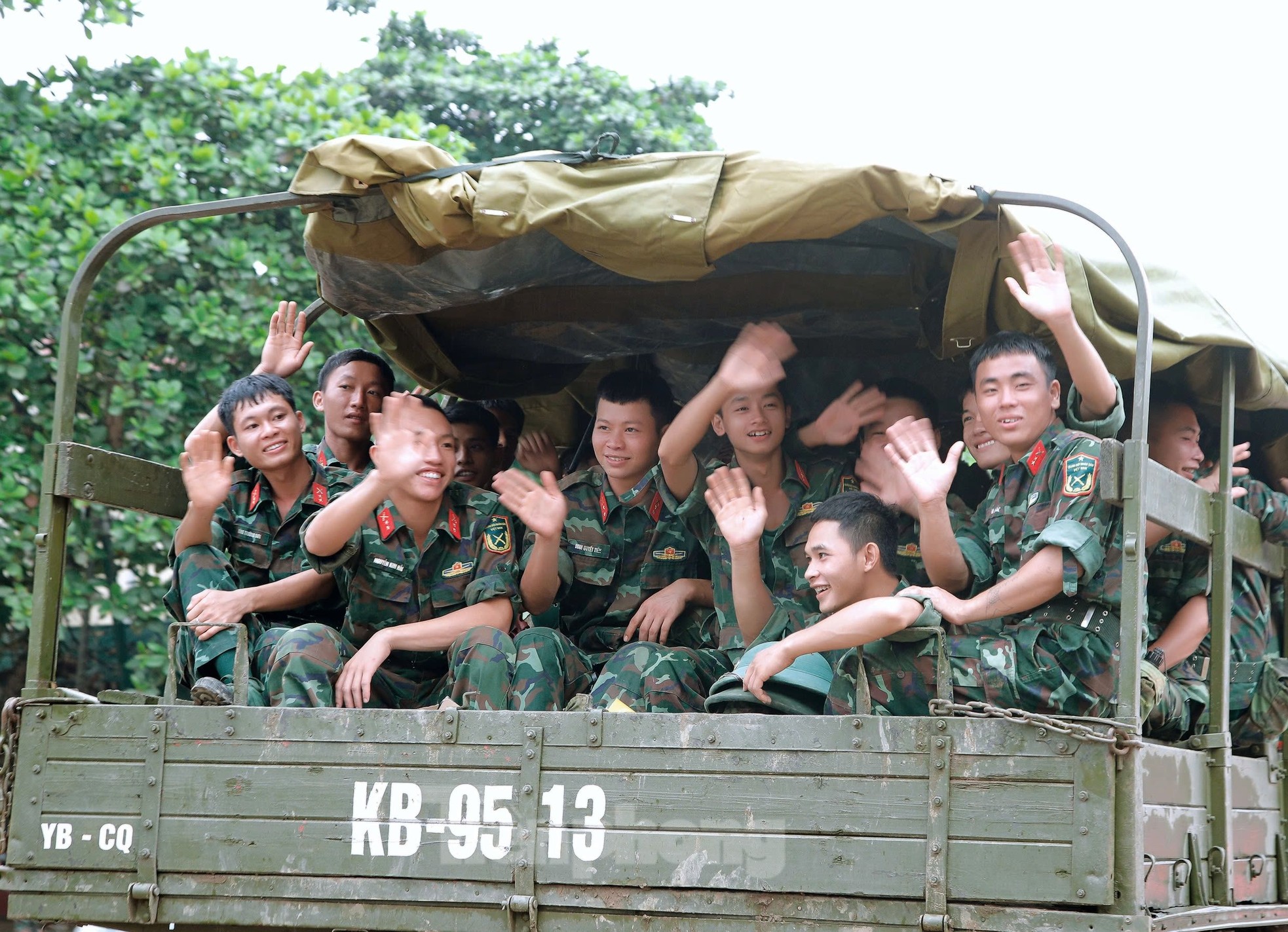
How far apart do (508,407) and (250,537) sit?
129 cm

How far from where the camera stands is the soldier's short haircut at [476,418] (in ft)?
18.0

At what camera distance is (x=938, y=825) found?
129 inches

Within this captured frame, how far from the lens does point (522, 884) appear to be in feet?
11.6

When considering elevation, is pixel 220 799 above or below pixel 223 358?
below

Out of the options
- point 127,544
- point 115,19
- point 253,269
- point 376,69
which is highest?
point 376,69

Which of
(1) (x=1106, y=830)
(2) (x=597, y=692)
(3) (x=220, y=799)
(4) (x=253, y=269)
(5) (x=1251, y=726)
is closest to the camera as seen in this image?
(1) (x=1106, y=830)

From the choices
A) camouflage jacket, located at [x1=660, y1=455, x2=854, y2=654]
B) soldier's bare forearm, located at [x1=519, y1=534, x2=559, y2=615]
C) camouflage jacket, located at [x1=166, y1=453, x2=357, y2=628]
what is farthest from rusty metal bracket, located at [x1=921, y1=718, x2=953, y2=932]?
camouflage jacket, located at [x1=166, y1=453, x2=357, y2=628]

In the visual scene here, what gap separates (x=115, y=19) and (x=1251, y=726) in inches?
265

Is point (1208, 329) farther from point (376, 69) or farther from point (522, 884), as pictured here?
point (376, 69)

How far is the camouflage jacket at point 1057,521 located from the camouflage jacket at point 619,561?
1003 millimetres

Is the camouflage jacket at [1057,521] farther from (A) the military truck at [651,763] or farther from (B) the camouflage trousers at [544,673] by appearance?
(B) the camouflage trousers at [544,673]

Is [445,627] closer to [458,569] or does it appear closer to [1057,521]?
[458,569]

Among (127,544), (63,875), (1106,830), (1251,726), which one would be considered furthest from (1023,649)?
(127,544)

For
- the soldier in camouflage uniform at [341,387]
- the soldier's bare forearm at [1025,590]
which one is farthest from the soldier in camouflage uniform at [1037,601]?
the soldier in camouflage uniform at [341,387]
